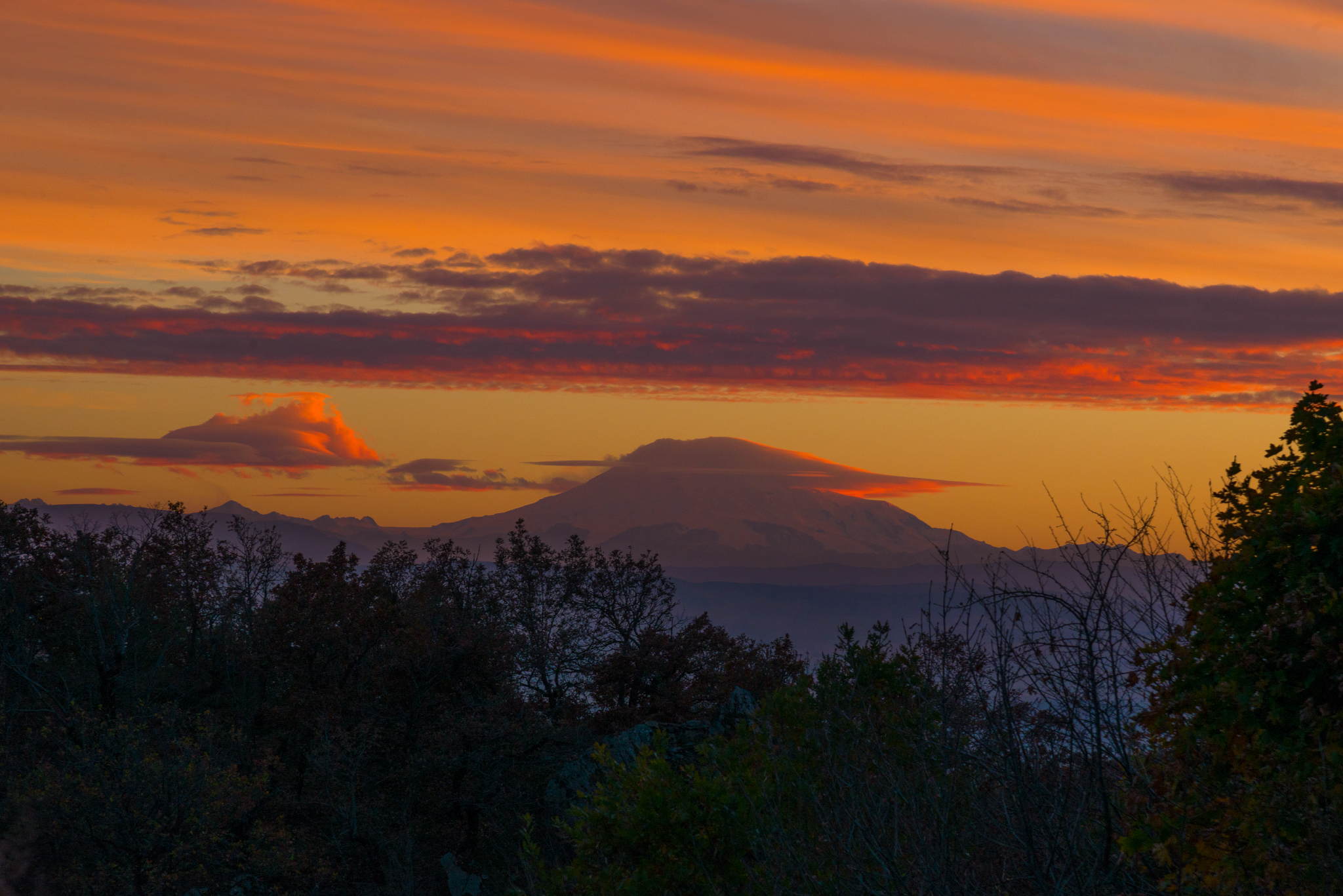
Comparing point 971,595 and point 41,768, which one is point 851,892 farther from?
point 41,768

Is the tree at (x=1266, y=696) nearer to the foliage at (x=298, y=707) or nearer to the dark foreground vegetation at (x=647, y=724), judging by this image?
the dark foreground vegetation at (x=647, y=724)

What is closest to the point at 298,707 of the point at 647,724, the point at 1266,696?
the point at 647,724

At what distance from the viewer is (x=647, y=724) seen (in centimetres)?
3394

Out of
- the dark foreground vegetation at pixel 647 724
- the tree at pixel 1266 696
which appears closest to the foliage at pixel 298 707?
the dark foreground vegetation at pixel 647 724

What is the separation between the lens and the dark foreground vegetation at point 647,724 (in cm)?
877

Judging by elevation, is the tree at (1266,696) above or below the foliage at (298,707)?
above

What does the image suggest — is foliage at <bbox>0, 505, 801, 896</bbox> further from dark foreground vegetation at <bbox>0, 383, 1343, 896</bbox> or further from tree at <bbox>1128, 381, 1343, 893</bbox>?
tree at <bbox>1128, 381, 1343, 893</bbox>

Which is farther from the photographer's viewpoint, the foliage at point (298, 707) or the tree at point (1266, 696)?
the foliage at point (298, 707)

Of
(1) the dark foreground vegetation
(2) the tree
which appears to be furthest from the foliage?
(2) the tree

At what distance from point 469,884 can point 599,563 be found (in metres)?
24.7

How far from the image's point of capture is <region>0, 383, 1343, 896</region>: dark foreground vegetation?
877cm

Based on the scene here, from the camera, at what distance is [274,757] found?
38688 mm

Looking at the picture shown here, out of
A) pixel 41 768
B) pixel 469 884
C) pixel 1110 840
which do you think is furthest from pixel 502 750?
pixel 1110 840

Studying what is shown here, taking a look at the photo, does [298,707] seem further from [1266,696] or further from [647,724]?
A: [1266,696]
